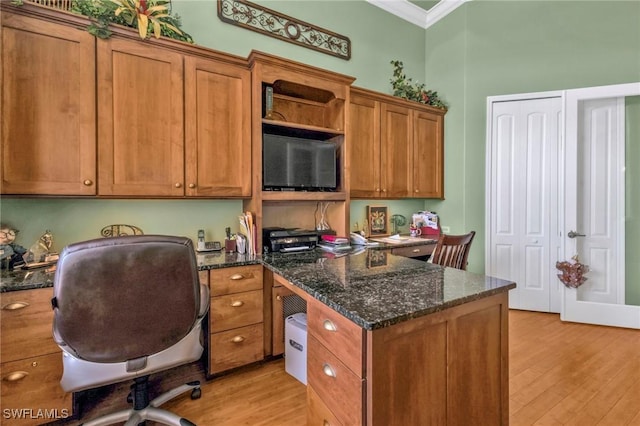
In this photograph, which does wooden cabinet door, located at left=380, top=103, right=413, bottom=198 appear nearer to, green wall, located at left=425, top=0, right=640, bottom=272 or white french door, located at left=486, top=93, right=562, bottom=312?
green wall, located at left=425, top=0, right=640, bottom=272

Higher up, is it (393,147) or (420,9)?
(420,9)

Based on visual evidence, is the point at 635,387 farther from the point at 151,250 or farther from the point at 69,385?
the point at 69,385

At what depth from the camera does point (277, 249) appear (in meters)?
2.37

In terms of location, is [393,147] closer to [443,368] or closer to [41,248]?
[443,368]

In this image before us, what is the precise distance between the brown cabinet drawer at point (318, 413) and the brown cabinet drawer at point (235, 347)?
0.90 metres

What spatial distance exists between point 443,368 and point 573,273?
2.77 metres

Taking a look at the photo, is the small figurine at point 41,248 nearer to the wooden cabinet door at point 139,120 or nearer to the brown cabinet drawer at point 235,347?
the wooden cabinet door at point 139,120

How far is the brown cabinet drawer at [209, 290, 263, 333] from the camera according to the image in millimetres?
2018

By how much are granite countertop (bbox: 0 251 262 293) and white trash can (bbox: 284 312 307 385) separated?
0.52 meters

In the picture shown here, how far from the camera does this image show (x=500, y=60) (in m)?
3.47

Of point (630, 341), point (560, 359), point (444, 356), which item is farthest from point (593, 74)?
point (444, 356)

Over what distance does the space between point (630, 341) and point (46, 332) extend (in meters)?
4.40

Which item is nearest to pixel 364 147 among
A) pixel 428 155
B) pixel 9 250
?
pixel 428 155

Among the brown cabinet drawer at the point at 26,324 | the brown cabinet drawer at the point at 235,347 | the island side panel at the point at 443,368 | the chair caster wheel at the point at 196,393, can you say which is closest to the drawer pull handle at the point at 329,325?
the island side panel at the point at 443,368
